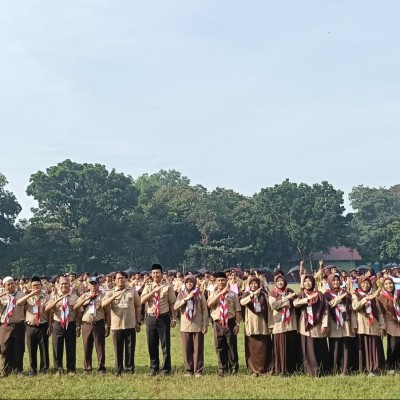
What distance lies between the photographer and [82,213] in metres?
53.1

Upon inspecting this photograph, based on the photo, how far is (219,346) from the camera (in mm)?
10406

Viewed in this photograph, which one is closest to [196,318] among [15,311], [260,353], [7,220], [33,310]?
[260,353]

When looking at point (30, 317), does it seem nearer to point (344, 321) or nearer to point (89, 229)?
point (344, 321)

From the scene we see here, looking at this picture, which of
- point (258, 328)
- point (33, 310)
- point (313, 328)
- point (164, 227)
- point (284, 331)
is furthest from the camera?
point (164, 227)

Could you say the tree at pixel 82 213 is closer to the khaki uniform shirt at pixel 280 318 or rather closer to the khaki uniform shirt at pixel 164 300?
the khaki uniform shirt at pixel 164 300

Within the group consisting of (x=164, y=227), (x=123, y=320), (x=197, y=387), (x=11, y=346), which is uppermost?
(x=164, y=227)

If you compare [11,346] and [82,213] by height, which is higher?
[82,213]

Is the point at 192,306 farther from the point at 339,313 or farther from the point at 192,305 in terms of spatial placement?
the point at 339,313

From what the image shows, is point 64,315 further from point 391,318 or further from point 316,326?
point 391,318

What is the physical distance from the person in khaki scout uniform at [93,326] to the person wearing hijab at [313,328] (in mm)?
3329

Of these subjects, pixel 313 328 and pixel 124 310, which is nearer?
pixel 313 328

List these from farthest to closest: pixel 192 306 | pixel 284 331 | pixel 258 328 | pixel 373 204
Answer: pixel 373 204
pixel 192 306
pixel 258 328
pixel 284 331

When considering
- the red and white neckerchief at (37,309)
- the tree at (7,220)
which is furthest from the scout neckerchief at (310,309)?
the tree at (7,220)

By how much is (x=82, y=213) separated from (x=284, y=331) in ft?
146
